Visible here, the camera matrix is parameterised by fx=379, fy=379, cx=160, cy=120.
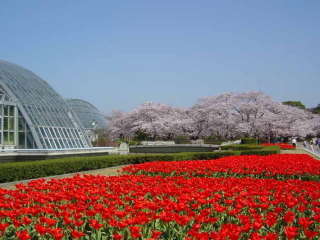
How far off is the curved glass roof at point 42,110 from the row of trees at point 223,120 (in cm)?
2836

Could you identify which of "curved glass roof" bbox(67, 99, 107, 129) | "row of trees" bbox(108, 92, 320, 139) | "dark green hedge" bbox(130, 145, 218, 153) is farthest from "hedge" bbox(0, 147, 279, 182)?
"curved glass roof" bbox(67, 99, 107, 129)

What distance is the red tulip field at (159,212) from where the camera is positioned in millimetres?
4660

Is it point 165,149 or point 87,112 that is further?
point 87,112

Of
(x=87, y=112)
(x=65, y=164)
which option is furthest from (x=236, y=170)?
(x=87, y=112)

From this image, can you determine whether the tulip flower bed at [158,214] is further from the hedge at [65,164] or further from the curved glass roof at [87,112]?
the curved glass roof at [87,112]

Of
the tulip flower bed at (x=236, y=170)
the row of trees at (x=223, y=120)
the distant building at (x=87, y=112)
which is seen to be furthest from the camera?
the distant building at (x=87, y=112)

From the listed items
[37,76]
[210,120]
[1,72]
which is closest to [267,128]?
[210,120]

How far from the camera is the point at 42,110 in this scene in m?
26.0

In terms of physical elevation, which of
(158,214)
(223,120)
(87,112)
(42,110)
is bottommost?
(158,214)

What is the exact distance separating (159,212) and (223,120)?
47687mm

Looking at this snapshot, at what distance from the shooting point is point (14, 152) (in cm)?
2023

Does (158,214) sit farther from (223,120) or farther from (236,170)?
(223,120)

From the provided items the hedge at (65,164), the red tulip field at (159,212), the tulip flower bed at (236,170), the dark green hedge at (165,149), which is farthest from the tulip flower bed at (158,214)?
the dark green hedge at (165,149)

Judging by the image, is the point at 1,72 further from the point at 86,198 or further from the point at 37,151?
the point at 86,198
